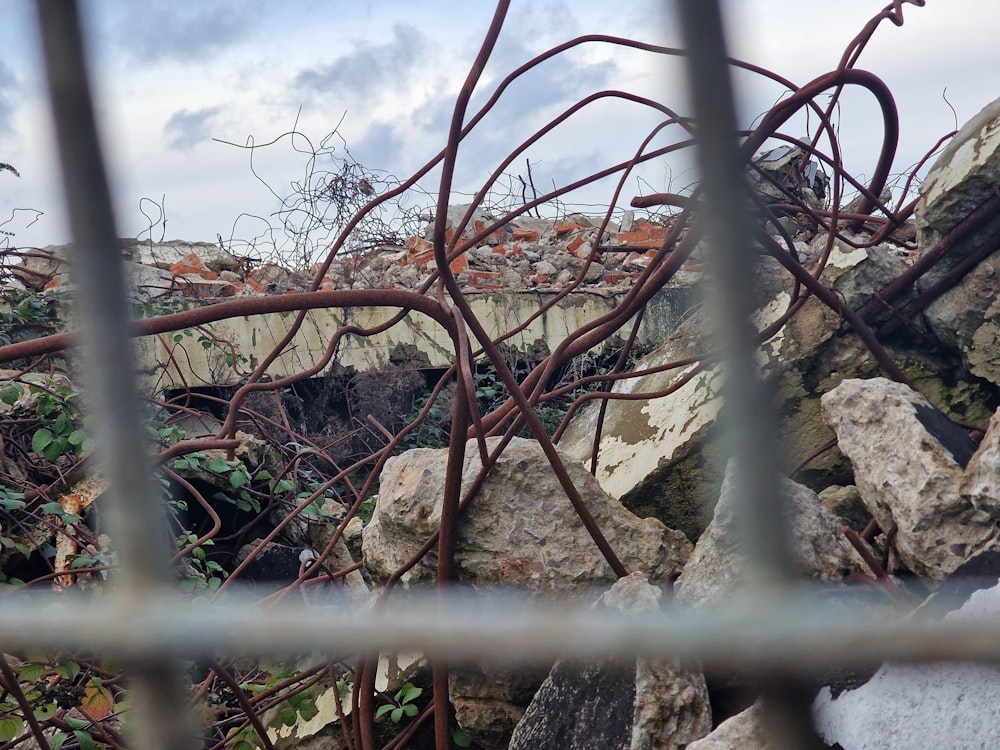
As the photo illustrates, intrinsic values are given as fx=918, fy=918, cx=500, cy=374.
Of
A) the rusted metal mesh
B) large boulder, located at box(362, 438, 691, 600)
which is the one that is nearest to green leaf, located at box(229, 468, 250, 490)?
the rusted metal mesh

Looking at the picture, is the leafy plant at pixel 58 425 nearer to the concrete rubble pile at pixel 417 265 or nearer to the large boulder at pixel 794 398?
the large boulder at pixel 794 398

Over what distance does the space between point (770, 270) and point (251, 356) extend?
271cm

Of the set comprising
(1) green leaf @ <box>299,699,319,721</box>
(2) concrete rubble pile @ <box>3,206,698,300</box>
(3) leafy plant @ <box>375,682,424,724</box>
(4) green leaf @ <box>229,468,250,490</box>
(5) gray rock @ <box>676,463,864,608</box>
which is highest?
(2) concrete rubble pile @ <box>3,206,698,300</box>

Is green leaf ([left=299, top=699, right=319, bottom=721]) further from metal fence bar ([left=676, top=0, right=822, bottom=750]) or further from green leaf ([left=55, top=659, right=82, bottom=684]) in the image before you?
metal fence bar ([left=676, top=0, right=822, bottom=750])

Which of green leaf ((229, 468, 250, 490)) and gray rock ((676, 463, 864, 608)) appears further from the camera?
green leaf ((229, 468, 250, 490))

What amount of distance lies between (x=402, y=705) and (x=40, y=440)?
1.62 meters

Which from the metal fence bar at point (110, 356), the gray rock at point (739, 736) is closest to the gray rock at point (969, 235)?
the gray rock at point (739, 736)

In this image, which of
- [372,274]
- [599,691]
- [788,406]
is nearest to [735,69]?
[599,691]

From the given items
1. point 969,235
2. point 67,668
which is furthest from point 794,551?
point 67,668

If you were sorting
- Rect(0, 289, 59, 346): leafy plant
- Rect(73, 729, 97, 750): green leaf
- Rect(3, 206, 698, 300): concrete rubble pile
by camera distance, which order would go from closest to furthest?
1. Rect(73, 729, 97, 750): green leaf
2. Rect(0, 289, 59, 346): leafy plant
3. Rect(3, 206, 698, 300): concrete rubble pile

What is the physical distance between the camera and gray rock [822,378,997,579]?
1443 millimetres

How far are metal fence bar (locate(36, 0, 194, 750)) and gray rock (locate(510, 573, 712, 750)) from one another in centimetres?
87

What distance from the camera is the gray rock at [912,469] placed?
1.44 metres

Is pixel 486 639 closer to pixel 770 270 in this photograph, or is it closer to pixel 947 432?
pixel 947 432
